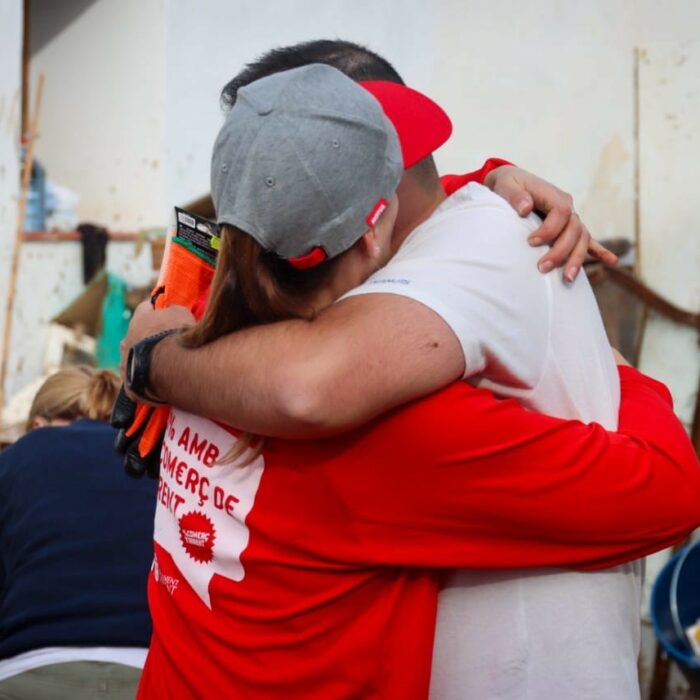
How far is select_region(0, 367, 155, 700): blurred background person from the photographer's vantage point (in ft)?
8.88

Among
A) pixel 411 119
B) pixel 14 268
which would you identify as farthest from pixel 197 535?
pixel 14 268

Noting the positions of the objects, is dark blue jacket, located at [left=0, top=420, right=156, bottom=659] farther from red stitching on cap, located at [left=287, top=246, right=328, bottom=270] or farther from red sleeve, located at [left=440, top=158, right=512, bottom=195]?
red stitching on cap, located at [left=287, top=246, right=328, bottom=270]

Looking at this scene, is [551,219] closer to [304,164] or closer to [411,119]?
[411,119]

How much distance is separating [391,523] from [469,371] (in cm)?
22

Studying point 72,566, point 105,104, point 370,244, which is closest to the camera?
point 370,244

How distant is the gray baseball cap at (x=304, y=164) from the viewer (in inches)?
52.2

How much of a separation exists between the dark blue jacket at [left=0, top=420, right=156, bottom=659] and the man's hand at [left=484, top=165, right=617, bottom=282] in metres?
1.59

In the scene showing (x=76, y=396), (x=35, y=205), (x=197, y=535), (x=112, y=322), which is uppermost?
(x=197, y=535)

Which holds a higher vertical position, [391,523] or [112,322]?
[391,523]

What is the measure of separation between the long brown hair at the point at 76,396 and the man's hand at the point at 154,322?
1588 mm

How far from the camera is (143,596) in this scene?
2.76m

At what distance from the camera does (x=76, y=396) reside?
3451 mm

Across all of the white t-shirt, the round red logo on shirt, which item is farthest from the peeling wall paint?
the white t-shirt

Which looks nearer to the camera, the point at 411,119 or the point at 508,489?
the point at 508,489
